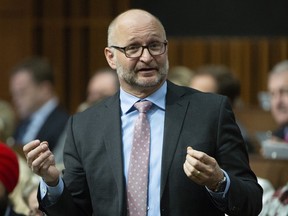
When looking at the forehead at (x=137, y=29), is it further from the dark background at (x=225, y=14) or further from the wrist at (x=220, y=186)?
the dark background at (x=225, y=14)

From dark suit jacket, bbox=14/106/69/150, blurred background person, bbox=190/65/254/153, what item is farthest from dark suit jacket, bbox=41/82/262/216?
dark suit jacket, bbox=14/106/69/150

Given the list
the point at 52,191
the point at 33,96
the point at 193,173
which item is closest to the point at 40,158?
the point at 52,191

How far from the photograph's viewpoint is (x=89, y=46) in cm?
1057

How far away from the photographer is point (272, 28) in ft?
34.3

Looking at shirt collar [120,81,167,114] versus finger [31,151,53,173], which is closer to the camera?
finger [31,151,53,173]

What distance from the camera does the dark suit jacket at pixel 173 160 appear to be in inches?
122

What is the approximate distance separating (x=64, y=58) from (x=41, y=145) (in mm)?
7560

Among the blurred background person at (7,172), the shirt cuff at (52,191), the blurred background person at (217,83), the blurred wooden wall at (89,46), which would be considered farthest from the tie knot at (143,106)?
the blurred wooden wall at (89,46)

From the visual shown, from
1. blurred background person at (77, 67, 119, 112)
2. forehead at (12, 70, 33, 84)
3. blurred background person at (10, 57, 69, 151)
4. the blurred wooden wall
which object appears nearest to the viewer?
blurred background person at (77, 67, 119, 112)

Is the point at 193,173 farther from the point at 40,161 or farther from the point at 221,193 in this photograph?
the point at 40,161

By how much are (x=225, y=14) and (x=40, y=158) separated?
768cm

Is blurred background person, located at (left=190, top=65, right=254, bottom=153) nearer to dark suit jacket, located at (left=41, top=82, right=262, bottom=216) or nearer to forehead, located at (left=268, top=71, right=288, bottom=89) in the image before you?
forehead, located at (left=268, top=71, right=288, bottom=89)

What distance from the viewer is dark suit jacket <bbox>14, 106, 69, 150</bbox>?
Result: 6383 millimetres

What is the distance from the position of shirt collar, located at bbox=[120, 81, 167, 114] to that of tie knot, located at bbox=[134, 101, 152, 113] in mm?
16
